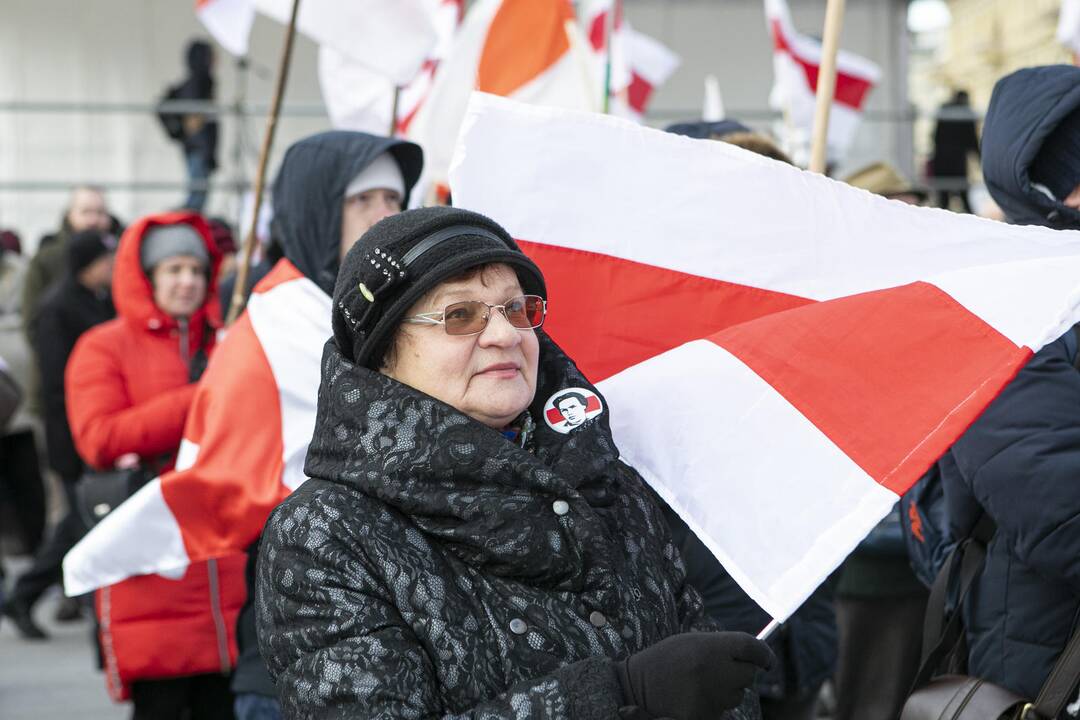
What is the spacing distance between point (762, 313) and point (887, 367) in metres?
0.48

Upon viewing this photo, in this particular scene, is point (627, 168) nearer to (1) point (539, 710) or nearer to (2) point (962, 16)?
(1) point (539, 710)

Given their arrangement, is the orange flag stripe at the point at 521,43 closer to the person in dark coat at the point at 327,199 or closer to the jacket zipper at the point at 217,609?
the person in dark coat at the point at 327,199

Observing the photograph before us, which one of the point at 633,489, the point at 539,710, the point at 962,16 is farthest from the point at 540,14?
the point at 962,16

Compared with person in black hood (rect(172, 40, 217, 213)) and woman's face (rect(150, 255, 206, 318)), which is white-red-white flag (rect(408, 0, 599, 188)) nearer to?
woman's face (rect(150, 255, 206, 318))

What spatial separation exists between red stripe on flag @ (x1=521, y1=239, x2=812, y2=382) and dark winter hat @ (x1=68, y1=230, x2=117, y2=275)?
16.4ft

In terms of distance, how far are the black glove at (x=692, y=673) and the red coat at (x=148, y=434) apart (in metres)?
2.29

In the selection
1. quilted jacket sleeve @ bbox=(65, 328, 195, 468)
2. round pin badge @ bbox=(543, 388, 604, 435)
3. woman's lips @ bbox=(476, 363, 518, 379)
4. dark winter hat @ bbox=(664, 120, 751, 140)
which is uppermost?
dark winter hat @ bbox=(664, 120, 751, 140)

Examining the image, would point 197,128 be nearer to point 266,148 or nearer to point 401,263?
point 266,148

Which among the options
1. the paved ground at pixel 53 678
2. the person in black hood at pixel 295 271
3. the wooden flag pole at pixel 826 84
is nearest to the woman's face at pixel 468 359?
the person in black hood at pixel 295 271

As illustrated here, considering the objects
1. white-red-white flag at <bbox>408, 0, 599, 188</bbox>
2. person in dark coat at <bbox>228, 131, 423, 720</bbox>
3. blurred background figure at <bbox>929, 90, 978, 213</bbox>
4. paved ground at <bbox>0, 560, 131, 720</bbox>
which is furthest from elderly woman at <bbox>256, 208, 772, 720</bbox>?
blurred background figure at <bbox>929, 90, 978, 213</bbox>

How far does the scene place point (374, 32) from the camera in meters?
4.79

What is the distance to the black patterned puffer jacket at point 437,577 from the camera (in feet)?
7.10

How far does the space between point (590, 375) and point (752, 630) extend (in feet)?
2.51

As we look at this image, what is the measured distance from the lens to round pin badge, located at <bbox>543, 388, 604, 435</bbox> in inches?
98.2
